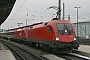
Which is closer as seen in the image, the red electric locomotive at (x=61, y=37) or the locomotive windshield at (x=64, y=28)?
the red electric locomotive at (x=61, y=37)

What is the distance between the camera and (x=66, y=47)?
54.3 ft

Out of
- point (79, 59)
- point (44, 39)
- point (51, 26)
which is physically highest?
point (51, 26)

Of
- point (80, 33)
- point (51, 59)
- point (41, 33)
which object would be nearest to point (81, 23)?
point (80, 33)

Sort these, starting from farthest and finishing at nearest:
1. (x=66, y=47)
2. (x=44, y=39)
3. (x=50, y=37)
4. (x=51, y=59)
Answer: (x=44, y=39)
(x=50, y=37)
(x=66, y=47)
(x=51, y=59)

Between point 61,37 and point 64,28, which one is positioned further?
point 64,28

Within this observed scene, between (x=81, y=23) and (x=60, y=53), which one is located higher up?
(x=81, y=23)

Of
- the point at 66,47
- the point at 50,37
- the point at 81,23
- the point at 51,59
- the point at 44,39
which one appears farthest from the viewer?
the point at 81,23

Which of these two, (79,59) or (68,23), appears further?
(68,23)

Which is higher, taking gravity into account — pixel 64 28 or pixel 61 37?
pixel 64 28

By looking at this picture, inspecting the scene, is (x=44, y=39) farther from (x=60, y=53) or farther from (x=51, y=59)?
(x=51, y=59)

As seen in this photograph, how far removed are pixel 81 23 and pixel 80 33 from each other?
5408 mm

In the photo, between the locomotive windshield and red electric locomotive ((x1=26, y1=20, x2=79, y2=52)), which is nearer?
red electric locomotive ((x1=26, y1=20, x2=79, y2=52))

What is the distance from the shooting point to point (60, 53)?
18.7 meters

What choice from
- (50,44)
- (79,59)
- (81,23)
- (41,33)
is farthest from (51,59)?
(81,23)
